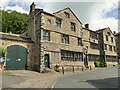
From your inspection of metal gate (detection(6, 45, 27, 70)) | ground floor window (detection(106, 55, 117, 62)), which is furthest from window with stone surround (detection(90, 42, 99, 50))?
→ metal gate (detection(6, 45, 27, 70))

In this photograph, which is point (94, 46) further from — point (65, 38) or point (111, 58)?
point (65, 38)

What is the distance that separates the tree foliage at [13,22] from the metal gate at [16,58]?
19.3 metres

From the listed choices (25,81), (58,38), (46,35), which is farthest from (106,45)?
(25,81)

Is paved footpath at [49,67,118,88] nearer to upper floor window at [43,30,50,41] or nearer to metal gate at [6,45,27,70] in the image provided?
metal gate at [6,45,27,70]

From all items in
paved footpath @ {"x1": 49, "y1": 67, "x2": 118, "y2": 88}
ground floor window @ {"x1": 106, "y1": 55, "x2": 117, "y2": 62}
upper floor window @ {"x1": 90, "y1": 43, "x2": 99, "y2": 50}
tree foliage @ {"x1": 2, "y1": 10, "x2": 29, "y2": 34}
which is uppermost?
tree foliage @ {"x1": 2, "y1": 10, "x2": 29, "y2": 34}

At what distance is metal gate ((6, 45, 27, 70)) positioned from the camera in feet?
54.7

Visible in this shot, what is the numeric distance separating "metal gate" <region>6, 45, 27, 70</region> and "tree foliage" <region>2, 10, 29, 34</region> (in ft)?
63.3

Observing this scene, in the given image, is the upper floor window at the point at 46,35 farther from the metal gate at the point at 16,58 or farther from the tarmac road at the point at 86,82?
the tarmac road at the point at 86,82

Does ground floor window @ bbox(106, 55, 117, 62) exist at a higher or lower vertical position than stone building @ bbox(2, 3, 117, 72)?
lower

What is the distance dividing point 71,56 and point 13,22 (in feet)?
79.2

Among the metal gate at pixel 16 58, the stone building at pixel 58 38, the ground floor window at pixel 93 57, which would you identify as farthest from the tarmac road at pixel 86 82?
the ground floor window at pixel 93 57

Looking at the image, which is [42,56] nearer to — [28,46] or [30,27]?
[28,46]

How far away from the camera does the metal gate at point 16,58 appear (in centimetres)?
1667

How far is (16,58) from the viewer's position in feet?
57.2
